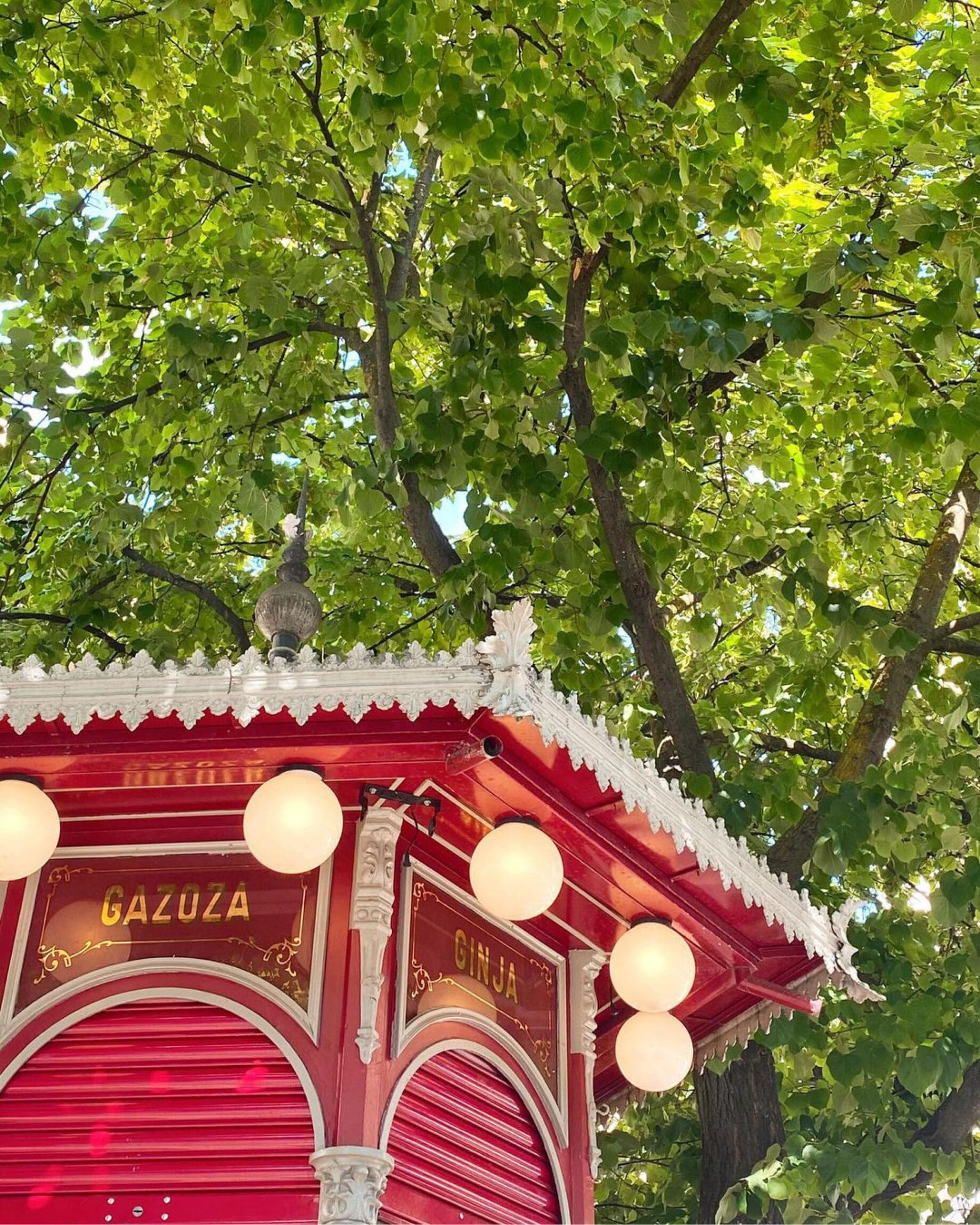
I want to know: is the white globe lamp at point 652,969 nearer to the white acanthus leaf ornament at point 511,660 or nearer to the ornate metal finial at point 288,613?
the white acanthus leaf ornament at point 511,660

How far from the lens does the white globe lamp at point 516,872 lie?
3943 mm

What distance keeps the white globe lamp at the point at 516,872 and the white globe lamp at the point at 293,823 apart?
47cm

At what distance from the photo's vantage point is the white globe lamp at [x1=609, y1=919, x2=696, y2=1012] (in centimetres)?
443

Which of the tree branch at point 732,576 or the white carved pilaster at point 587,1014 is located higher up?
the tree branch at point 732,576

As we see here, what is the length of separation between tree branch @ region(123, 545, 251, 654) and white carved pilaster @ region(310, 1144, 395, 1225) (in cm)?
490

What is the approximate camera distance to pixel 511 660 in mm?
3746

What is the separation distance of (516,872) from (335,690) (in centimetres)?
77

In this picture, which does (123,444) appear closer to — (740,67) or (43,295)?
(43,295)

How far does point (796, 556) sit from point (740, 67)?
2176 millimetres

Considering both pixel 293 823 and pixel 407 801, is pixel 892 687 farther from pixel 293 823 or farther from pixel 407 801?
pixel 293 823

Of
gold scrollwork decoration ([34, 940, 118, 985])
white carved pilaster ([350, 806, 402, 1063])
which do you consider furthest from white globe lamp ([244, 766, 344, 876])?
gold scrollwork decoration ([34, 940, 118, 985])

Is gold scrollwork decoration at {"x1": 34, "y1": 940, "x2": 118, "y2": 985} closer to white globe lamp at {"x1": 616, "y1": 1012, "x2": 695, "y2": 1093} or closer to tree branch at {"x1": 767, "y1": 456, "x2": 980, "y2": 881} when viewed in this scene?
white globe lamp at {"x1": 616, "y1": 1012, "x2": 695, "y2": 1093}

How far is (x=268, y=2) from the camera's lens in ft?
16.6

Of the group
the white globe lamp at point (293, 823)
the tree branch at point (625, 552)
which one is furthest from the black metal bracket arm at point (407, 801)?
the tree branch at point (625, 552)
